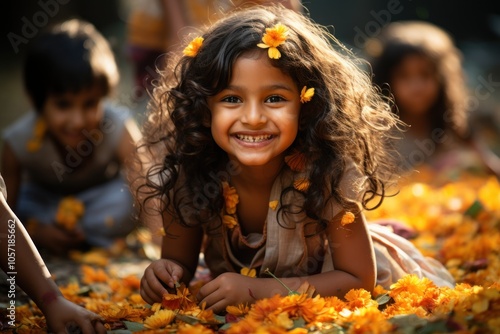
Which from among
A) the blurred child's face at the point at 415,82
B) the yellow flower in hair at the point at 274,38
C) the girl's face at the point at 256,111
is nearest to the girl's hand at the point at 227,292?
A: the girl's face at the point at 256,111

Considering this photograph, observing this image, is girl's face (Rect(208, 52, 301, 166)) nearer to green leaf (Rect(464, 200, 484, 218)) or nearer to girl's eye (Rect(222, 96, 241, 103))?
girl's eye (Rect(222, 96, 241, 103))

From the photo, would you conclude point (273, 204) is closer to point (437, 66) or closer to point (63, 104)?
point (63, 104)

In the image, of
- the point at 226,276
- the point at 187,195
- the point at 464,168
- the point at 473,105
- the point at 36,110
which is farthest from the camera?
the point at 473,105

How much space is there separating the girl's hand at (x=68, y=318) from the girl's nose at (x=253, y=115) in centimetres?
78

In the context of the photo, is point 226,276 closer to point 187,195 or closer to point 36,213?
point 187,195

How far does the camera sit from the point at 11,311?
2.21 metres

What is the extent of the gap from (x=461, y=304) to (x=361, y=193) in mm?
540

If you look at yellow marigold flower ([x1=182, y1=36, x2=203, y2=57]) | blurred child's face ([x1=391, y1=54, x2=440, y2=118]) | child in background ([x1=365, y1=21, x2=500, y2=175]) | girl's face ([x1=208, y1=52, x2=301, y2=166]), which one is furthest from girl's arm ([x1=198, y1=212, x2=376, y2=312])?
blurred child's face ([x1=391, y1=54, x2=440, y2=118])

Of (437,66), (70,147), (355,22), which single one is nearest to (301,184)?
(70,147)

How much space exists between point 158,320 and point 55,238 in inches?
67.0

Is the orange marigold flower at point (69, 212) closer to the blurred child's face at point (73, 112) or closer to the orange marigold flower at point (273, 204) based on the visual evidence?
the blurred child's face at point (73, 112)

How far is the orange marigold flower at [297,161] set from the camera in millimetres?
2312

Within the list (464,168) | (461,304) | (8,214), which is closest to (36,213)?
(8,214)

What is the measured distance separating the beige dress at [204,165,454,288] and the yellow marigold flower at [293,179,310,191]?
0.03m
